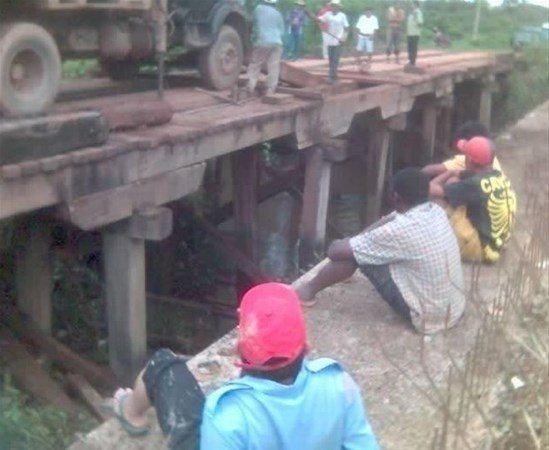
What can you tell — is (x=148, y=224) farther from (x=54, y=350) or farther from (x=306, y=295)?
(x=54, y=350)

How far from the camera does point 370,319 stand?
5957mm

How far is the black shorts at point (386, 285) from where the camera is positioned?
5.66 m

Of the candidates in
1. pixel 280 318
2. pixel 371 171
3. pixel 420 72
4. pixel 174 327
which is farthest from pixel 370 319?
pixel 420 72

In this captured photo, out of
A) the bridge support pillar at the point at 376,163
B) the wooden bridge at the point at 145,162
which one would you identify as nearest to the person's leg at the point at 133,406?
the wooden bridge at the point at 145,162

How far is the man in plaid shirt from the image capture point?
216 inches

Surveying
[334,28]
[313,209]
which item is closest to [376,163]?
[334,28]

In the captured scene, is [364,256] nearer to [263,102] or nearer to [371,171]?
[263,102]

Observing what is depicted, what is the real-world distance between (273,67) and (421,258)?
3.77 metres

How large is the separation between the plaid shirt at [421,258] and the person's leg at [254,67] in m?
3.48

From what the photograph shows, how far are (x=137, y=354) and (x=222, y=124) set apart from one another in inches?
66.8

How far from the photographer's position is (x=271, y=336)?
9.78ft

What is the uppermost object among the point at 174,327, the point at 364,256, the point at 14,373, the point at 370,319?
the point at 364,256

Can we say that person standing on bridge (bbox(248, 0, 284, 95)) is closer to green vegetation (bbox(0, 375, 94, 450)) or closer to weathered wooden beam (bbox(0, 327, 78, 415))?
weathered wooden beam (bbox(0, 327, 78, 415))

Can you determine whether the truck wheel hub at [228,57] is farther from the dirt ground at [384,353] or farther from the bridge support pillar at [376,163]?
the dirt ground at [384,353]
